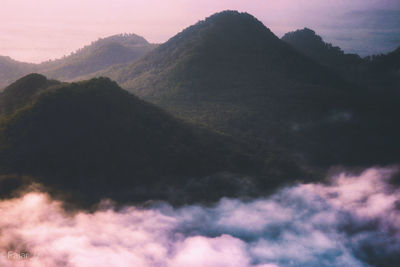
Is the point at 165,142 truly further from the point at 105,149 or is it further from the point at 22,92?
the point at 22,92

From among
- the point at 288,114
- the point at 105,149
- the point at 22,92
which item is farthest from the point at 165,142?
the point at 288,114

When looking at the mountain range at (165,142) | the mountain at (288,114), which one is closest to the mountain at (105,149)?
the mountain range at (165,142)

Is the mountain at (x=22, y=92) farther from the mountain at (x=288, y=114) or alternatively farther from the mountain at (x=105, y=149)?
the mountain at (x=288, y=114)

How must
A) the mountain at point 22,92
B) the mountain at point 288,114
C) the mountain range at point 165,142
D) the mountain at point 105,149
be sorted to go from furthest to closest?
the mountain at point 288,114 → the mountain at point 22,92 → the mountain range at point 165,142 → the mountain at point 105,149

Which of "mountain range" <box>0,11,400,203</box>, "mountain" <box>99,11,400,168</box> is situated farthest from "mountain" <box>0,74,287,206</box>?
"mountain" <box>99,11,400,168</box>

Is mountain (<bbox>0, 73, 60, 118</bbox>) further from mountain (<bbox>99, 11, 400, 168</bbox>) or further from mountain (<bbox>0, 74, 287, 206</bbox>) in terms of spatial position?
mountain (<bbox>99, 11, 400, 168</bbox>)

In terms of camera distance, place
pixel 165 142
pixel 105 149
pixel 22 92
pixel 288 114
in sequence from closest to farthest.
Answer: pixel 105 149, pixel 22 92, pixel 165 142, pixel 288 114

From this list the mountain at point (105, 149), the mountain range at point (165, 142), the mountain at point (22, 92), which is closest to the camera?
the mountain at point (105, 149)

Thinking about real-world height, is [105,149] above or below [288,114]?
below

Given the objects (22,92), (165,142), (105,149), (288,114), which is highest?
(288,114)

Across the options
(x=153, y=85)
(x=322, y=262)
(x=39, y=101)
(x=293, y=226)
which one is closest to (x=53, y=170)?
(x=39, y=101)
